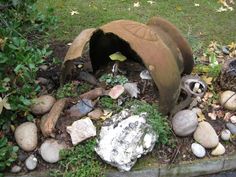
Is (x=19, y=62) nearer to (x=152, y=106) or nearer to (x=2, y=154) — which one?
(x=2, y=154)

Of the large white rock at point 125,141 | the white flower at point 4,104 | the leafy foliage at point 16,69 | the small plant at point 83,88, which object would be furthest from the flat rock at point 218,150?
the white flower at point 4,104

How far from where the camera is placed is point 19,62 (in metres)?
3.67

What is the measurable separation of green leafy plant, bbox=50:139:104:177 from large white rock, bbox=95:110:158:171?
0.30 ft

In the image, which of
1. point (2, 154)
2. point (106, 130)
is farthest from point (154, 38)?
point (2, 154)

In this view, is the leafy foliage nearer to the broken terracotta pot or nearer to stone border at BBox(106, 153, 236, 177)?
the broken terracotta pot

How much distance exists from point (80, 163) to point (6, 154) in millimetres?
606

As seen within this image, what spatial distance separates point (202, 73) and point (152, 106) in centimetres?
103

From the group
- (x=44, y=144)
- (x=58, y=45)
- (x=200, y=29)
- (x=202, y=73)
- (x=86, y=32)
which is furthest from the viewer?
(x=200, y=29)

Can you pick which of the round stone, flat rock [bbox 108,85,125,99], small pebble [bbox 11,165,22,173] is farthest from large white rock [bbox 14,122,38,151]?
the round stone

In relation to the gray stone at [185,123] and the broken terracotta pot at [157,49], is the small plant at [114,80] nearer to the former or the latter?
the broken terracotta pot at [157,49]

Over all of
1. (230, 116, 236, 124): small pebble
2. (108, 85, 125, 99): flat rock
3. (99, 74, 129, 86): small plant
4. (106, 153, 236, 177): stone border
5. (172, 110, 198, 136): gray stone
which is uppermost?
(99, 74, 129, 86): small plant

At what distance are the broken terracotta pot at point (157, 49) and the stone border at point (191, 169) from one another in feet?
1.68

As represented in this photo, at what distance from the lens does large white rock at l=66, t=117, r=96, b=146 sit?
3799 mm

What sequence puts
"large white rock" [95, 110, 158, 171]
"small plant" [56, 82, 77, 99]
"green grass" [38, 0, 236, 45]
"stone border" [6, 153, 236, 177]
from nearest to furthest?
"large white rock" [95, 110, 158, 171] → "stone border" [6, 153, 236, 177] → "small plant" [56, 82, 77, 99] → "green grass" [38, 0, 236, 45]
